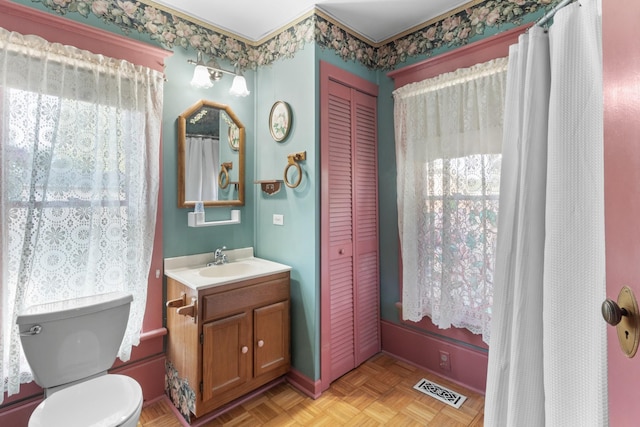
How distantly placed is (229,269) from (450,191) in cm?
170

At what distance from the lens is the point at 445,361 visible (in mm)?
2268

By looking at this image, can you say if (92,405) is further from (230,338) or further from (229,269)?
(229,269)

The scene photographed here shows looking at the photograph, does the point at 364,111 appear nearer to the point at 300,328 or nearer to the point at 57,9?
the point at 300,328

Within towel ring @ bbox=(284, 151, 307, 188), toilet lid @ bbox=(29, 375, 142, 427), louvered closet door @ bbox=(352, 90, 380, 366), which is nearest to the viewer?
toilet lid @ bbox=(29, 375, 142, 427)

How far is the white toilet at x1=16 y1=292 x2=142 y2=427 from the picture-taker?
4.33 feet

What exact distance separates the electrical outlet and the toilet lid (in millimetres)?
1947

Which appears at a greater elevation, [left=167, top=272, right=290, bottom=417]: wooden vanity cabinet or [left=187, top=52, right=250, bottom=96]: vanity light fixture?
[left=187, top=52, right=250, bottom=96]: vanity light fixture

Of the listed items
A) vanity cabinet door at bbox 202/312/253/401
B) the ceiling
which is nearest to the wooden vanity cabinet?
vanity cabinet door at bbox 202/312/253/401

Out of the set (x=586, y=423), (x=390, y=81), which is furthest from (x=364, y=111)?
(x=586, y=423)

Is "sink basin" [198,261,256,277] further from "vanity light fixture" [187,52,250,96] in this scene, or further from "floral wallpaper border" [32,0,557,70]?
"floral wallpaper border" [32,0,557,70]

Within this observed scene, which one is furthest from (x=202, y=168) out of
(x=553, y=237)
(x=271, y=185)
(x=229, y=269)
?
(x=553, y=237)

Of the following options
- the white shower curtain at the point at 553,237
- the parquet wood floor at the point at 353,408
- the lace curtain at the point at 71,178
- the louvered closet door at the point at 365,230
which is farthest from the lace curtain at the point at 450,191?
the lace curtain at the point at 71,178

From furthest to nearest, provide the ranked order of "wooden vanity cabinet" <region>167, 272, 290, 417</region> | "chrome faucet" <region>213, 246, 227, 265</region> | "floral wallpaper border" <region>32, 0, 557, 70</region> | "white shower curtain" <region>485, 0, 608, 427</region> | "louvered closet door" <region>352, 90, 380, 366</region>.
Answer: "louvered closet door" <region>352, 90, 380, 366</region> → "chrome faucet" <region>213, 246, 227, 265</region> → "floral wallpaper border" <region>32, 0, 557, 70</region> → "wooden vanity cabinet" <region>167, 272, 290, 417</region> → "white shower curtain" <region>485, 0, 608, 427</region>

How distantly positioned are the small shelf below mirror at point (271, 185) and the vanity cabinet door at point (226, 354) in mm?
920
